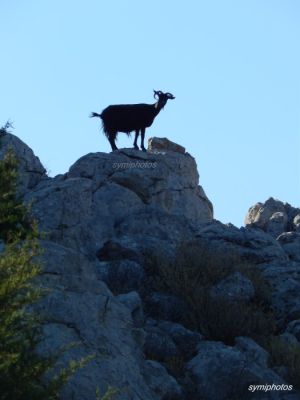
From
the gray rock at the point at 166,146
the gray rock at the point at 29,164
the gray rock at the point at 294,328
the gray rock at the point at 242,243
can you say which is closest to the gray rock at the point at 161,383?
the gray rock at the point at 294,328

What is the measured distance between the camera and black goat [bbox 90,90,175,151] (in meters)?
25.8

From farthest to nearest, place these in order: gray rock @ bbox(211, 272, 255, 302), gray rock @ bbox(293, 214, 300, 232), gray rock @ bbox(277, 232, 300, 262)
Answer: gray rock @ bbox(293, 214, 300, 232)
gray rock @ bbox(277, 232, 300, 262)
gray rock @ bbox(211, 272, 255, 302)

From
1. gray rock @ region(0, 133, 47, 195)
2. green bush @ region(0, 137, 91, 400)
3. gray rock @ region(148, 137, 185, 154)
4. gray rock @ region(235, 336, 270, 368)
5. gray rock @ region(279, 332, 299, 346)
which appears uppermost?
gray rock @ region(148, 137, 185, 154)

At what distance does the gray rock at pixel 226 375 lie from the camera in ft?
43.4

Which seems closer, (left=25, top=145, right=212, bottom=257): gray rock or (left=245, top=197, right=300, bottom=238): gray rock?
(left=25, top=145, right=212, bottom=257): gray rock

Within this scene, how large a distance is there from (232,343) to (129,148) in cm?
889

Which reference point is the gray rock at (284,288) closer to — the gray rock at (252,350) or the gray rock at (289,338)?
the gray rock at (289,338)

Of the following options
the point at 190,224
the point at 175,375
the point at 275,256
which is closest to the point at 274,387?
the point at 175,375

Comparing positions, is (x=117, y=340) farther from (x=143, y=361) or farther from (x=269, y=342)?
(x=269, y=342)

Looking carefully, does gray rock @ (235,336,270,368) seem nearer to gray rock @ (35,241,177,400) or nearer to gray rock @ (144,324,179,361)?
gray rock @ (144,324,179,361)

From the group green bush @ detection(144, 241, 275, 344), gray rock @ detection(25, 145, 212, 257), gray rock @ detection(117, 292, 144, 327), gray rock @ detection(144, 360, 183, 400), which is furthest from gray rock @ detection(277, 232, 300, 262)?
gray rock @ detection(144, 360, 183, 400)

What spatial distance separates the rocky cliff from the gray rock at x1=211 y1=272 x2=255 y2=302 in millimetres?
22

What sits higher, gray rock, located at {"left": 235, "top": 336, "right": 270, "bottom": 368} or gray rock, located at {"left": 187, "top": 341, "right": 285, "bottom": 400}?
gray rock, located at {"left": 235, "top": 336, "right": 270, "bottom": 368}

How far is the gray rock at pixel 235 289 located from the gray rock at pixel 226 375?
3.02 meters
